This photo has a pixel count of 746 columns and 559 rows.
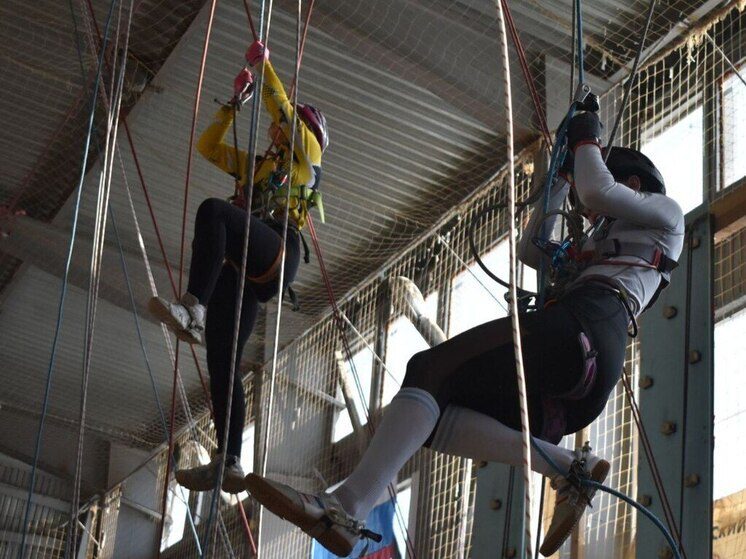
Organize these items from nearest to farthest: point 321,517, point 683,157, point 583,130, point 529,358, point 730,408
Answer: point 321,517
point 529,358
point 583,130
point 730,408
point 683,157

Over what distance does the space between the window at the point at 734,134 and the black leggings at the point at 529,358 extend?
276 centimetres

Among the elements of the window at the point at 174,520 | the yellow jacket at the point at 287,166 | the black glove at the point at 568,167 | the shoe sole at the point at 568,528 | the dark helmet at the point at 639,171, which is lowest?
the shoe sole at the point at 568,528

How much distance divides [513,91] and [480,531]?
2.20 m

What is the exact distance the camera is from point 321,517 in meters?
2.03

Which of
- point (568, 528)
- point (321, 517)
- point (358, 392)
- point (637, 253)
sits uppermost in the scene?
point (358, 392)

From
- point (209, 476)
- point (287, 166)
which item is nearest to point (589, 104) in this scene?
point (287, 166)

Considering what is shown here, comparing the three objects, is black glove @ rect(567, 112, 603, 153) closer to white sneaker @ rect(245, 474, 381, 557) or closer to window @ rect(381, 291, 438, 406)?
white sneaker @ rect(245, 474, 381, 557)

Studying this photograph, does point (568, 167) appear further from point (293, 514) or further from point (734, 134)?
point (734, 134)

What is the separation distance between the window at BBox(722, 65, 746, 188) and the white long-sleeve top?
8.39ft

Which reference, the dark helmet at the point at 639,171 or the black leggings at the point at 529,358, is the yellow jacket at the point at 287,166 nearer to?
the dark helmet at the point at 639,171

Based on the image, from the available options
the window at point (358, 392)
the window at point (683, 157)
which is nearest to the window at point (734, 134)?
the window at point (683, 157)

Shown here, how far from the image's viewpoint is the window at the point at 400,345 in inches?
265

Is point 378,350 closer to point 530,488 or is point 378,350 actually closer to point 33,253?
point 33,253

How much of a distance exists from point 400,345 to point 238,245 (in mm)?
3891
